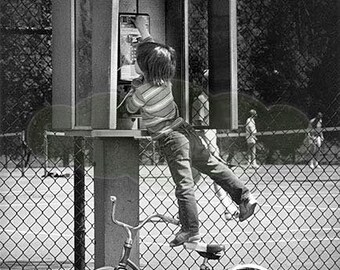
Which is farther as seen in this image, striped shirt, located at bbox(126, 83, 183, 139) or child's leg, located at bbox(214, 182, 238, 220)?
child's leg, located at bbox(214, 182, 238, 220)

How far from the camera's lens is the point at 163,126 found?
19.6 feet

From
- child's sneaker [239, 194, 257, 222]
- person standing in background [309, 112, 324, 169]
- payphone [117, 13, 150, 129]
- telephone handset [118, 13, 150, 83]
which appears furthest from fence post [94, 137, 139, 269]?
person standing in background [309, 112, 324, 169]

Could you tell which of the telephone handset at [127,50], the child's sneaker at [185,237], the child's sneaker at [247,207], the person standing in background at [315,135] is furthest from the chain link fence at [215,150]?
the child's sneaker at [185,237]

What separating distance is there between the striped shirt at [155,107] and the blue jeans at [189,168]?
0.06 meters

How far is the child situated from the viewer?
5914mm

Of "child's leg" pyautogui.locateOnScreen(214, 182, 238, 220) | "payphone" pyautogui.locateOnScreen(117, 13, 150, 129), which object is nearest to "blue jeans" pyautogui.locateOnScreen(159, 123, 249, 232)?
"payphone" pyautogui.locateOnScreen(117, 13, 150, 129)

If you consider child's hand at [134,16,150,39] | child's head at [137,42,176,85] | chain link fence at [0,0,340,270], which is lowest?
chain link fence at [0,0,340,270]

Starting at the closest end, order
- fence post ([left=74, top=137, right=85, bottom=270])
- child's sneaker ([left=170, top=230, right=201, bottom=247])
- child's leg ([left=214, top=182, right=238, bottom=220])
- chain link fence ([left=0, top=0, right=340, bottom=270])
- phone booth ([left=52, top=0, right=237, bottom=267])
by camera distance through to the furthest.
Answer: child's sneaker ([left=170, top=230, right=201, bottom=247]) < phone booth ([left=52, top=0, right=237, bottom=267]) < fence post ([left=74, top=137, right=85, bottom=270]) < child's leg ([left=214, top=182, right=238, bottom=220]) < chain link fence ([left=0, top=0, right=340, bottom=270])

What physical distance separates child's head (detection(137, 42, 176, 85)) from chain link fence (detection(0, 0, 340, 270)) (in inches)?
37.3

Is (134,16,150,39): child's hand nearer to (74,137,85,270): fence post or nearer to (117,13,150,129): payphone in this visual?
(117,13,150,129): payphone

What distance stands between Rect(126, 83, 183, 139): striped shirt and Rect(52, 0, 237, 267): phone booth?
215 millimetres

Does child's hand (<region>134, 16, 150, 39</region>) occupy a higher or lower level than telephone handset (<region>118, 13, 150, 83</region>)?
higher

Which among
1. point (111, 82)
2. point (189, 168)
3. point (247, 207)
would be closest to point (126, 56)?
point (111, 82)

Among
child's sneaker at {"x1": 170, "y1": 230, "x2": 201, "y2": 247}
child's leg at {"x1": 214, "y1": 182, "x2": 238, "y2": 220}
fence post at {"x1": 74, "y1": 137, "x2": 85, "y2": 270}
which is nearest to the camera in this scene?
child's sneaker at {"x1": 170, "y1": 230, "x2": 201, "y2": 247}
